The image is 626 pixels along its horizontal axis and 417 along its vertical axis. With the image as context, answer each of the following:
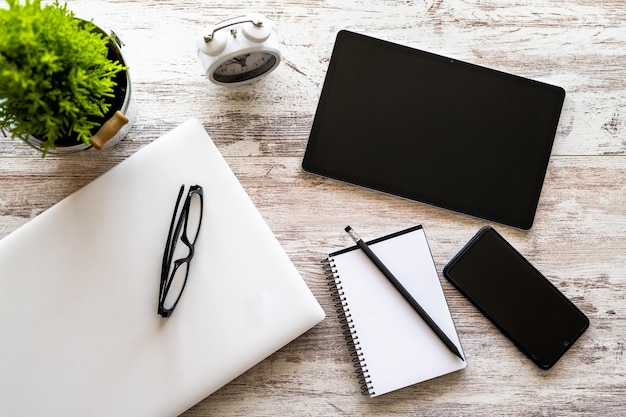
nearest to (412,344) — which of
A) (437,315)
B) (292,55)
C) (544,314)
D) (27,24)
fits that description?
(437,315)

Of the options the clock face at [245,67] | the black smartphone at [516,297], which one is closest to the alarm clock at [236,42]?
the clock face at [245,67]

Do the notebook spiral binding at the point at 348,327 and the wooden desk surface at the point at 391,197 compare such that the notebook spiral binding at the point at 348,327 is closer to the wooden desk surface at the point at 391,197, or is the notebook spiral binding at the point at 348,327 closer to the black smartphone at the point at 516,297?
the wooden desk surface at the point at 391,197

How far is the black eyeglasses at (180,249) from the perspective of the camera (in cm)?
76

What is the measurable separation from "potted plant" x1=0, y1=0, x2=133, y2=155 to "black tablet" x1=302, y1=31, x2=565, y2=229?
1.06ft

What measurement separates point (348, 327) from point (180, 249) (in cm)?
27

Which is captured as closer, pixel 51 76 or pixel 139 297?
pixel 51 76

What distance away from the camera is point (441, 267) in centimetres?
88

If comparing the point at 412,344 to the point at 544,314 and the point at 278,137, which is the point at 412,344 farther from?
the point at 278,137

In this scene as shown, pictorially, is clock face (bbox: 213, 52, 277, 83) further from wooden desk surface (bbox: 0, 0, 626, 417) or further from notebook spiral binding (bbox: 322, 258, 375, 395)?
notebook spiral binding (bbox: 322, 258, 375, 395)

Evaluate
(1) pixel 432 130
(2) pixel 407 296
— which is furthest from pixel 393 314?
(1) pixel 432 130

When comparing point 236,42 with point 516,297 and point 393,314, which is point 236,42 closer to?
point 393,314

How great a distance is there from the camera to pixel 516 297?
0.86 meters

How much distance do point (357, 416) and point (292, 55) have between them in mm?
567

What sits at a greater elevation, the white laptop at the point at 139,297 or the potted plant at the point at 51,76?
the potted plant at the point at 51,76
